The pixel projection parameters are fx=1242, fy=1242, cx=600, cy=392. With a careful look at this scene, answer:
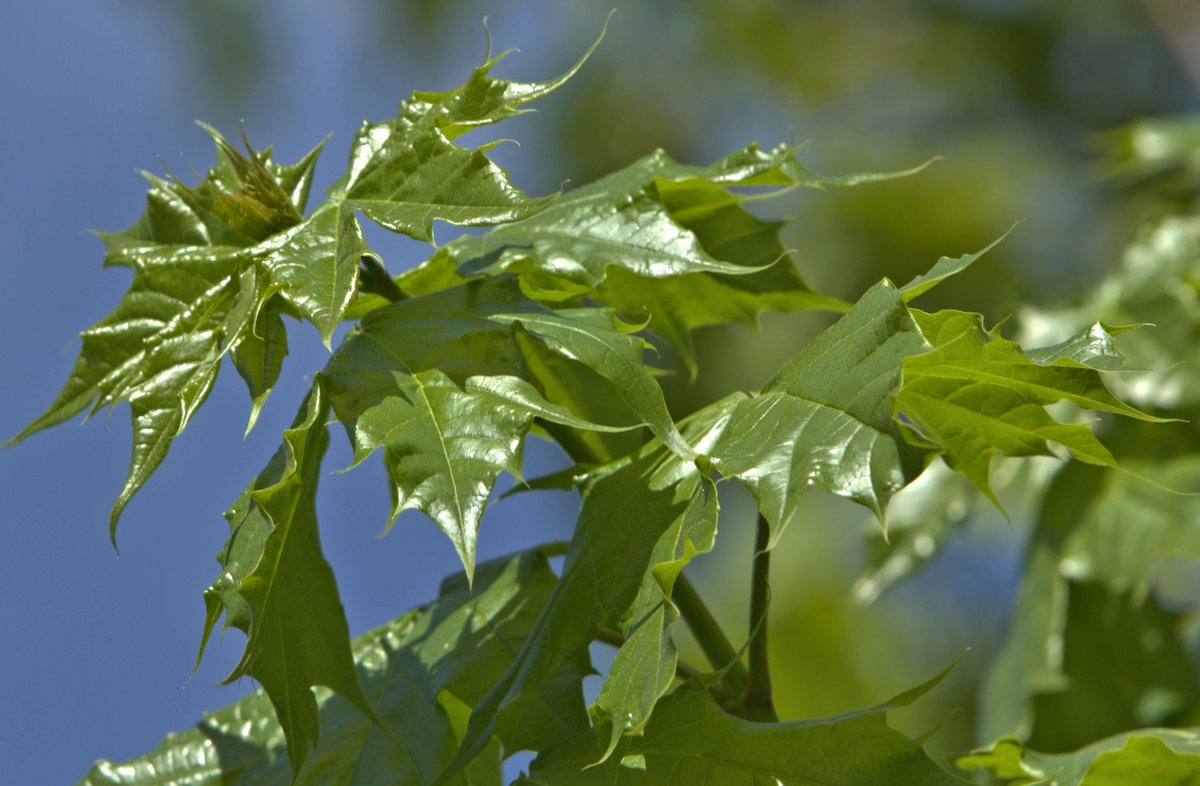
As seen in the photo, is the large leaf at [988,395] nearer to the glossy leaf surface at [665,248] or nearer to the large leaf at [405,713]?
the glossy leaf surface at [665,248]

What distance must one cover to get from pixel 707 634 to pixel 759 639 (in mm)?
54

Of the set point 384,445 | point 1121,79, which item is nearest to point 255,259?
point 384,445

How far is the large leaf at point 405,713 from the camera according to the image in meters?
0.94

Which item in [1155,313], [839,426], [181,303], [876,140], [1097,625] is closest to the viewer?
[839,426]

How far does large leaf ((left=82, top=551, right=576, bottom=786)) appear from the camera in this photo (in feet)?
3.09

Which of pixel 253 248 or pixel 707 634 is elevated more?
pixel 253 248

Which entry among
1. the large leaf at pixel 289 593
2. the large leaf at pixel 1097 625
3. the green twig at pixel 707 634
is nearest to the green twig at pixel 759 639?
the green twig at pixel 707 634

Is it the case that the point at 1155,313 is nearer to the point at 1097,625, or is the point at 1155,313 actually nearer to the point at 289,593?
the point at 1097,625

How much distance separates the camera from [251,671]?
82cm

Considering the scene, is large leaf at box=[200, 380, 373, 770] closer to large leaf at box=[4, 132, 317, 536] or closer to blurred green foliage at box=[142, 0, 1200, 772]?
large leaf at box=[4, 132, 317, 536]

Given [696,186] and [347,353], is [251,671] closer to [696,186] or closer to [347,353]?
[347,353]

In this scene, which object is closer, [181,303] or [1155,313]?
[181,303]

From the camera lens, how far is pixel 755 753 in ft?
2.79

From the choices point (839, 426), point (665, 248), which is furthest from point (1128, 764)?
→ point (665, 248)
